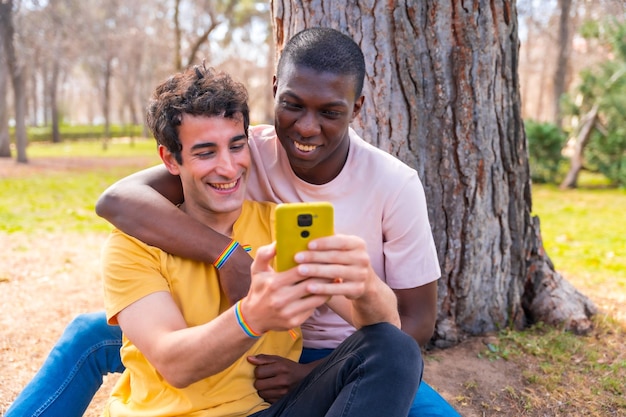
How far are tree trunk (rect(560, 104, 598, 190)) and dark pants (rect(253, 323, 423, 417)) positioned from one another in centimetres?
1052

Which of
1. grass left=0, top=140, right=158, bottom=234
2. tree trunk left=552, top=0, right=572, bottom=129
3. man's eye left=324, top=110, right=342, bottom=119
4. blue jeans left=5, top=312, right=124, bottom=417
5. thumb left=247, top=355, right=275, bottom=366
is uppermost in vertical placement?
tree trunk left=552, top=0, right=572, bottom=129

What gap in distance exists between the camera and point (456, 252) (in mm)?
3395

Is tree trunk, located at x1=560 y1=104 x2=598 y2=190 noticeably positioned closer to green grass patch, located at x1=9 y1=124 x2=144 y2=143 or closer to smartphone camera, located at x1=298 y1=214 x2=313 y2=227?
smartphone camera, located at x1=298 y1=214 x2=313 y2=227

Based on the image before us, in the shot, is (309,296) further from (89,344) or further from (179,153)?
(89,344)

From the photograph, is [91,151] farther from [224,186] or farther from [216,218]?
[224,186]

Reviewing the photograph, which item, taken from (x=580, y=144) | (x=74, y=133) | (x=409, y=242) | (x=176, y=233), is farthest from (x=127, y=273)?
(x=74, y=133)

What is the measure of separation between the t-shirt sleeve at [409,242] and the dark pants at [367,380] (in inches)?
18.0

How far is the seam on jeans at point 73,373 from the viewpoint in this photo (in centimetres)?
233

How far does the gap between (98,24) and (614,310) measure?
22288mm

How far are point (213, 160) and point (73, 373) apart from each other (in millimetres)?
1122

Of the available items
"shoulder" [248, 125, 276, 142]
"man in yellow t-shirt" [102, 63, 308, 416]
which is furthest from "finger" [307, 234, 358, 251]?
"shoulder" [248, 125, 276, 142]

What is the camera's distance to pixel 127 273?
6.54 ft

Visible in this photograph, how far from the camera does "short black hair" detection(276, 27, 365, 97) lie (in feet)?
7.36

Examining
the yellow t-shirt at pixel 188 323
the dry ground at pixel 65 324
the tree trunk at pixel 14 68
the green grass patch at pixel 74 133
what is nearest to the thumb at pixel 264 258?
the yellow t-shirt at pixel 188 323
